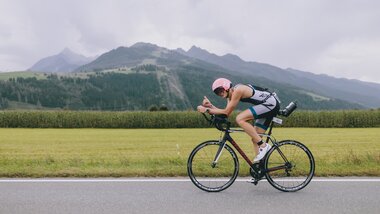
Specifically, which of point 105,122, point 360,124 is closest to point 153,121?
point 105,122

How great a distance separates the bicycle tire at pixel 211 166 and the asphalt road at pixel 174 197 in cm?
16

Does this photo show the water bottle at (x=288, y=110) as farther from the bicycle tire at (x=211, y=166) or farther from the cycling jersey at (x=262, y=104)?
the bicycle tire at (x=211, y=166)

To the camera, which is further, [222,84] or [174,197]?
[222,84]

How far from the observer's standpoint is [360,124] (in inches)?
2461

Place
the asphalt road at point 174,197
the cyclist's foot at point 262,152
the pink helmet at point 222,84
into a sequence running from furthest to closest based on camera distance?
the cyclist's foot at point 262,152, the pink helmet at point 222,84, the asphalt road at point 174,197

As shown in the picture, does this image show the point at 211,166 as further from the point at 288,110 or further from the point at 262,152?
the point at 288,110

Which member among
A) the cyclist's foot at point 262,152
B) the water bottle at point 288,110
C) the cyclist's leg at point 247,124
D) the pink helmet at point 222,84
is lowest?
the cyclist's foot at point 262,152

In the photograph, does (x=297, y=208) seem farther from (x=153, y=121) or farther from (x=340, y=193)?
(x=153, y=121)

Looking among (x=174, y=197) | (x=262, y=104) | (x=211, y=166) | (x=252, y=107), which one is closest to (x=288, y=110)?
(x=262, y=104)

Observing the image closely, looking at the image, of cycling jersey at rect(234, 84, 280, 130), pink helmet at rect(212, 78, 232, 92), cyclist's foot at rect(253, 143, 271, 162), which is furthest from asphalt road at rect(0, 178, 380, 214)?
pink helmet at rect(212, 78, 232, 92)

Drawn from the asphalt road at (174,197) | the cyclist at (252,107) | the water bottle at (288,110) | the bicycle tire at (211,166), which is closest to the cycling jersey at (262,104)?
the cyclist at (252,107)

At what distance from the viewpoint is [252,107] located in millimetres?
6797

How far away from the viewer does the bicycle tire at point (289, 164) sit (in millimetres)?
6793

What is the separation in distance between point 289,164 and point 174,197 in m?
2.15
